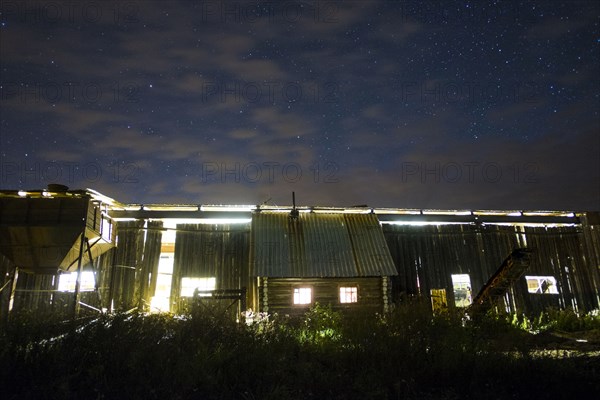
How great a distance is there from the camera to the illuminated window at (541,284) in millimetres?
21906

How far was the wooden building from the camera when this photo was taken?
15477mm

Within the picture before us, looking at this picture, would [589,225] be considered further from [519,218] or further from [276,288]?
[276,288]

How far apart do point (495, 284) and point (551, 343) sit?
3490mm

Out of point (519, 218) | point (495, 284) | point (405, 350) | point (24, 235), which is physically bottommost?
point (405, 350)

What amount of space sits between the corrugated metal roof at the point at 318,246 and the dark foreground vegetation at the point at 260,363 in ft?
23.4

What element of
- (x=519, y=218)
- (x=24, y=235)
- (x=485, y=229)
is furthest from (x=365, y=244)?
(x=24, y=235)

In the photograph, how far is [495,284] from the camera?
18031 mm

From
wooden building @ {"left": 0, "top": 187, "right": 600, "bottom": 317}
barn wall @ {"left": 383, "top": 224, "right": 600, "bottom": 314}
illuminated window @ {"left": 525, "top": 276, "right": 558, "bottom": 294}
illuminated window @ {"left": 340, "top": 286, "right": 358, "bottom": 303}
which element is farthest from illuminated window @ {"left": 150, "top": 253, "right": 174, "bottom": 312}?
illuminated window @ {"left": 525, "top": 276, "right": 558, "bottom": 294}

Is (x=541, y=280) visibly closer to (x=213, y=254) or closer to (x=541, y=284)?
(x=541, y=284)

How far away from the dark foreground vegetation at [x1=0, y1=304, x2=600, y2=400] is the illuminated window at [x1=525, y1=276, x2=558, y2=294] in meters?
11.8

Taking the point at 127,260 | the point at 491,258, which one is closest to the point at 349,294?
the point at 491,258

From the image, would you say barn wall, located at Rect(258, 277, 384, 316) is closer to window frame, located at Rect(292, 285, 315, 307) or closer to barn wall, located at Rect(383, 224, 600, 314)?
window frame, located at Rect(292, 285, 315, 307)

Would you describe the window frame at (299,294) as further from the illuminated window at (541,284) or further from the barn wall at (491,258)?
the illuminated window at (541,284)

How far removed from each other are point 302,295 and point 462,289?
1236 centimetres
